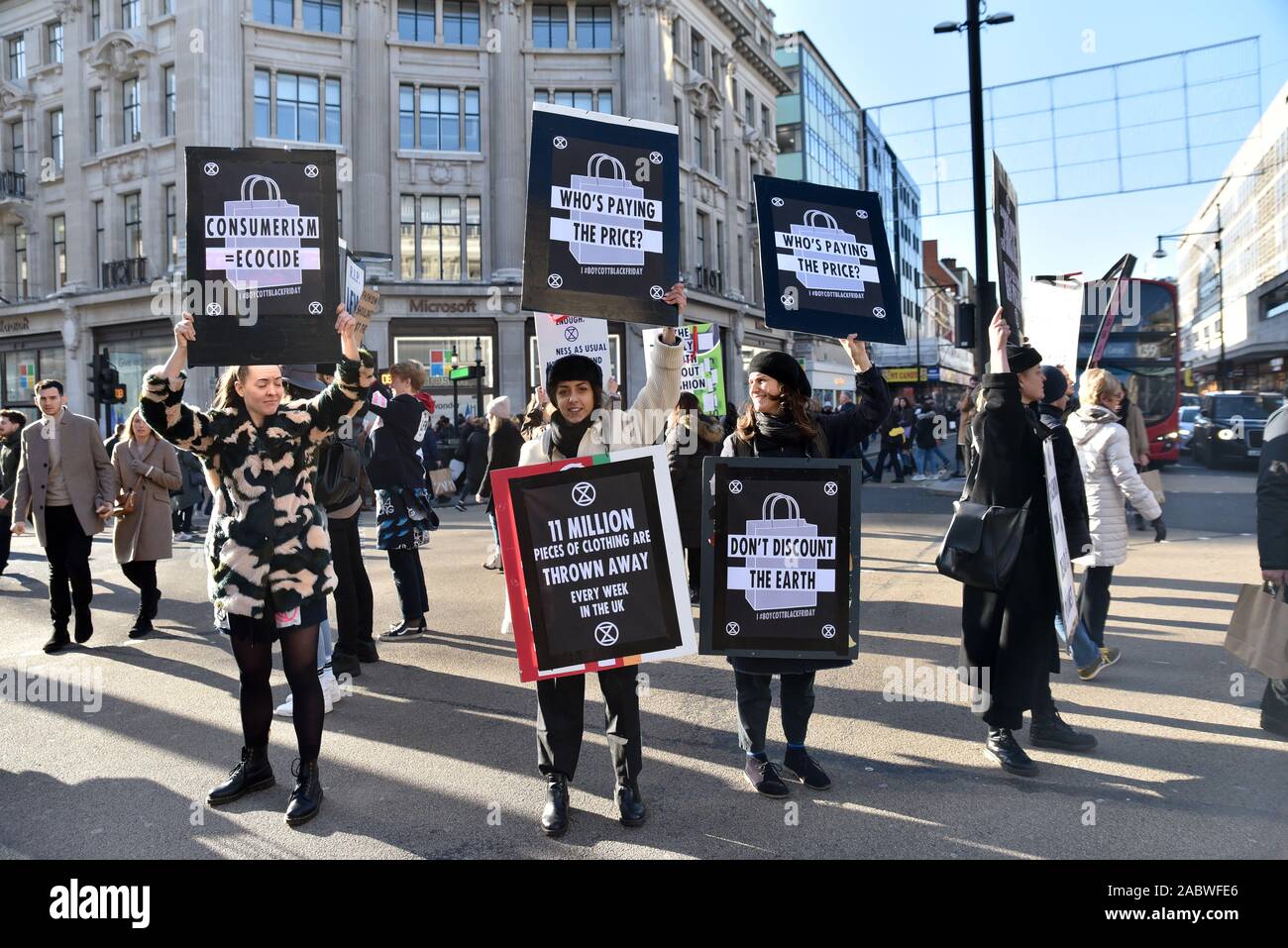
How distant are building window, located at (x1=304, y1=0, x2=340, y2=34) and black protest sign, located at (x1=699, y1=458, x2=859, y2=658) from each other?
30.8m

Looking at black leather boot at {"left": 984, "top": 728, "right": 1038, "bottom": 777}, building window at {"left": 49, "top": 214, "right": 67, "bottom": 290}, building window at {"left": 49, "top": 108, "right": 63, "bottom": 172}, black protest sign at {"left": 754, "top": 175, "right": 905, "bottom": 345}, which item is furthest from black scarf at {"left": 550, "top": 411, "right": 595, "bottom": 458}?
building window at {"left": 49, "top": 108, "right": 63, "bottom": 172}

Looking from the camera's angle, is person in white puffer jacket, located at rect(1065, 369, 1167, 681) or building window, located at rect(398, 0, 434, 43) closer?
person in white puffer jacket, located at rect(1065, 369, 1167, 681)

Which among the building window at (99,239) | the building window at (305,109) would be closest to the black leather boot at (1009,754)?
the building window at (305,109)

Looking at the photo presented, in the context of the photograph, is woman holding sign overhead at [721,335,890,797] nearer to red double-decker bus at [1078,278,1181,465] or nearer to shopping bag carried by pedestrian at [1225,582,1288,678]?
shopping bag carried by pedestrian at [1225,582,1288,678]

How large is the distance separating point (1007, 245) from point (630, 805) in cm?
558

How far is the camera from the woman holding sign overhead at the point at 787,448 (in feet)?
13.8

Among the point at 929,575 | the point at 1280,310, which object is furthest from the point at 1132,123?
the point at 1280,310

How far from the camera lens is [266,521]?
398 cm

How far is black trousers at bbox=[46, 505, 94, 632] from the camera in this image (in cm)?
721

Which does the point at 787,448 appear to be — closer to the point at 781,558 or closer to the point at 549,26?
the point at 781,558

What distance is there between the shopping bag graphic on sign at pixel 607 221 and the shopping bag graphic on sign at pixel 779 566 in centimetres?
135

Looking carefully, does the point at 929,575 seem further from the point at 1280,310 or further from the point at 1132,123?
the point at 1280,310

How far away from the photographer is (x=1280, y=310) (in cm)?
4772
